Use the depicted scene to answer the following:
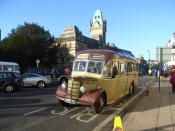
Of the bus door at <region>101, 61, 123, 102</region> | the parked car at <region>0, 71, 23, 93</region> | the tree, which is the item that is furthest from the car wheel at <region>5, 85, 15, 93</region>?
the tree

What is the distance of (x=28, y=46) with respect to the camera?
6944cm

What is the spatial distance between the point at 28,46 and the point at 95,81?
5592 cm

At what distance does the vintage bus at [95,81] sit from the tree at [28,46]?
50.0 metres

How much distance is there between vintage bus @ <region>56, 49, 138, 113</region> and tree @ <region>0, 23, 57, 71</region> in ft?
164

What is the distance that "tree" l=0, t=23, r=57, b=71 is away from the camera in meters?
67.7

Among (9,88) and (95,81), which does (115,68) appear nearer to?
(95,81)

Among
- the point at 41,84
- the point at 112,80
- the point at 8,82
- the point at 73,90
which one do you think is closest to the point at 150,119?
the point at 73,90

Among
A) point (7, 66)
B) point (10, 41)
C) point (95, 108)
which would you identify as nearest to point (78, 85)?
point (95, 108)

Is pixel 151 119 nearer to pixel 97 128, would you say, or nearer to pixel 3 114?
pixel 97 128

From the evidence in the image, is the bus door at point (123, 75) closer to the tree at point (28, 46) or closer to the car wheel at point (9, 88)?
the car wheel at point (9, 88)

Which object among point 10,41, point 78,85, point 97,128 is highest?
point 10,41

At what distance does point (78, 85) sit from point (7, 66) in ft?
73.8

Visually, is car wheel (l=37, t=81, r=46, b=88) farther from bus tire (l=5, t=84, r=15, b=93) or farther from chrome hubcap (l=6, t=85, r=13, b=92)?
chrome hubcap (l=6, t=85, r=13, b=92)

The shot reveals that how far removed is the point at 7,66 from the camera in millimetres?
35781
